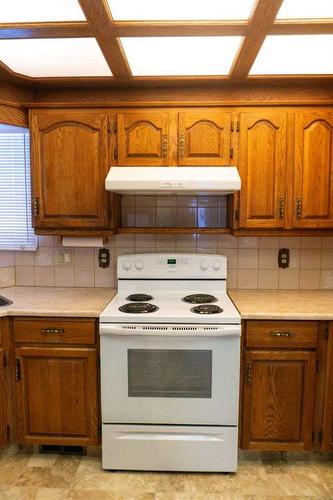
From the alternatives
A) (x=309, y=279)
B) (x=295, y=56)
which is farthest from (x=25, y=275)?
(x=295, y=56)

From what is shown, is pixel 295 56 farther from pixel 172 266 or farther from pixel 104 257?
pixel 104 257

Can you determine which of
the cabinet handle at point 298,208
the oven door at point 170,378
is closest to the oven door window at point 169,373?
the oven door at point 170,378

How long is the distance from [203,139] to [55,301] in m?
1.38

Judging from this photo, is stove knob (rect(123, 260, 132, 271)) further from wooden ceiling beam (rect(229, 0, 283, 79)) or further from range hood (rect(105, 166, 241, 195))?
wooden ceiling beam (rect(229, 0, 283, 79))

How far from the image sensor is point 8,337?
2.06 m

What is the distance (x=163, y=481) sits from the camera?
197 cm

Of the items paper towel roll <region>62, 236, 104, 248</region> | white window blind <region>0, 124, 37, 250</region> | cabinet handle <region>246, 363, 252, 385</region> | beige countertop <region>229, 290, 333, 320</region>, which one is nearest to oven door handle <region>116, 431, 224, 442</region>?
cabinet handle <region>246, 363, 252, 385</region>

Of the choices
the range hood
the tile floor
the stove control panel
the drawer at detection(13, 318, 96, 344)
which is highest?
the range hood

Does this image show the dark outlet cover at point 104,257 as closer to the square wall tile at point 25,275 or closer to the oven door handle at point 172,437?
the square wall tile at point 25,275

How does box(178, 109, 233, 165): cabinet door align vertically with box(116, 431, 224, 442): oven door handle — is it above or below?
above

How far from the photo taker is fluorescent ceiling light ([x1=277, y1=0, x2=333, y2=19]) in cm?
135

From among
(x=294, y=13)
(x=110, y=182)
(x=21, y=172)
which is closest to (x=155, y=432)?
(x=110, y=182)

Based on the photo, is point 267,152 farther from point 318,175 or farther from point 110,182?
point 110,182

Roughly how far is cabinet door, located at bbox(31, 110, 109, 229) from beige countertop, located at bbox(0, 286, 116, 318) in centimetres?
47
